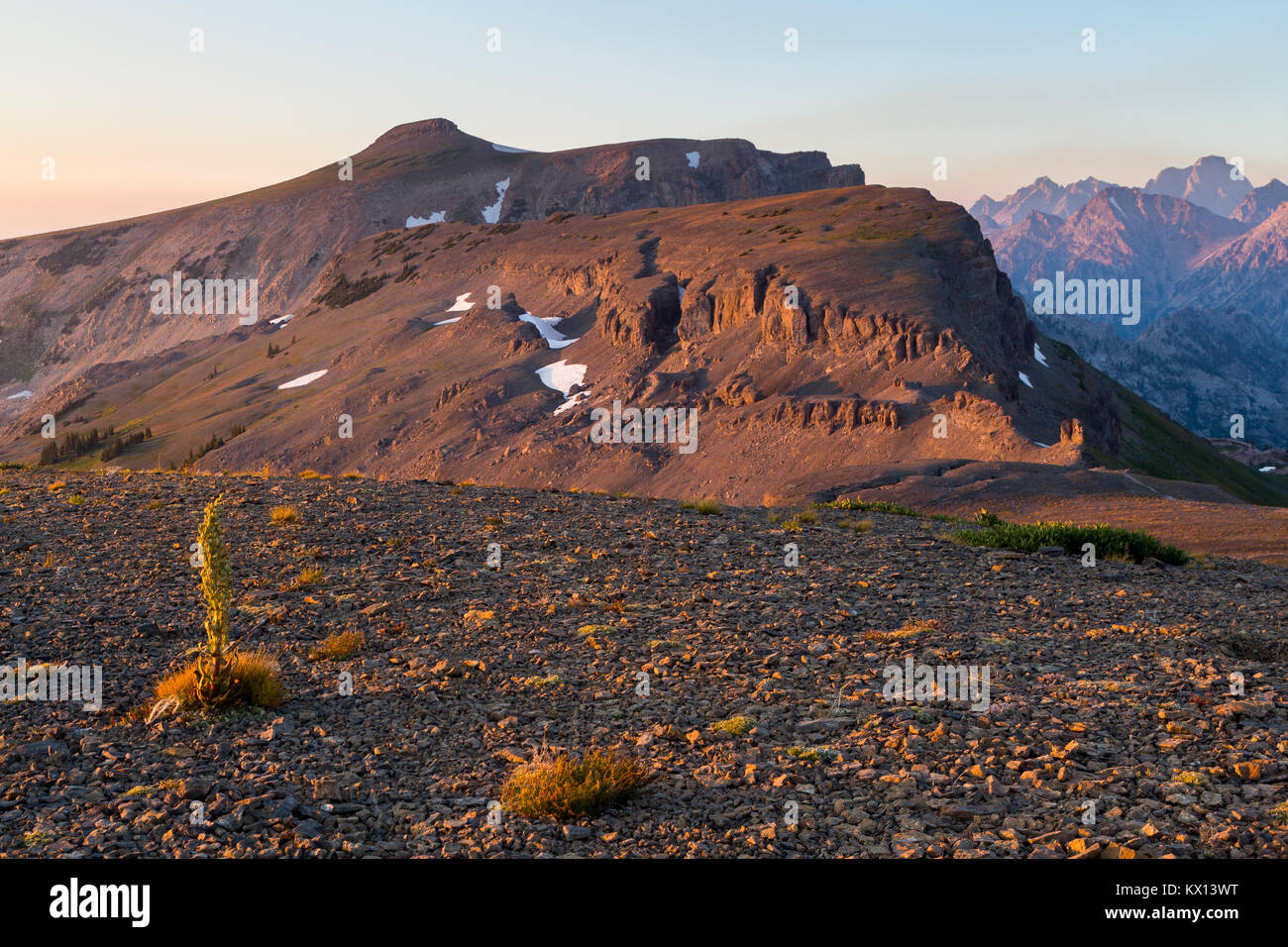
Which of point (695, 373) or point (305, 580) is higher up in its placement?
point (695, 373)

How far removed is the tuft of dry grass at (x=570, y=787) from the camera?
297 inches

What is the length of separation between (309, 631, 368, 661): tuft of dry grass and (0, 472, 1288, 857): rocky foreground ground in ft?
0.66

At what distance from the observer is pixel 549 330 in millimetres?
113250

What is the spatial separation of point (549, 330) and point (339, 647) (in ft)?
340

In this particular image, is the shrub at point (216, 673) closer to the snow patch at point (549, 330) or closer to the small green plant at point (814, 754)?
the small green plant at point (814, 754)

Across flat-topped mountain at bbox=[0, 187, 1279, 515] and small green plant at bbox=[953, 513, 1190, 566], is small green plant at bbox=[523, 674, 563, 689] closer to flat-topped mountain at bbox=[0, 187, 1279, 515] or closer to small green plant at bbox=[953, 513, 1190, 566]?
small green plant at bbox=[953, 513, 1190, 566]

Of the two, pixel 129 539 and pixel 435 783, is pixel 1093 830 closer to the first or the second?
pixel 435 783

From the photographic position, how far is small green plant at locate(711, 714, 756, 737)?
9492mm

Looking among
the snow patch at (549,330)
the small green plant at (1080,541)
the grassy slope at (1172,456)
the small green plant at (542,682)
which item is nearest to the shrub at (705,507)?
the small green plant at (1080,541)

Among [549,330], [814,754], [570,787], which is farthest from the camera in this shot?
[549,330]

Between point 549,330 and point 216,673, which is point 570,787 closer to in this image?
point 216,673

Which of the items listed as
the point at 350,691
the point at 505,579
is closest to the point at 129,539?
the point at 505,579

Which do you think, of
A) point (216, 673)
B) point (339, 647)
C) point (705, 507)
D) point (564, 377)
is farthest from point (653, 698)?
point (564, 377)
